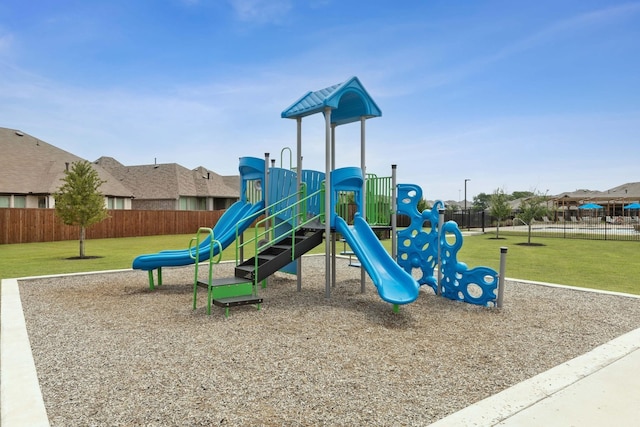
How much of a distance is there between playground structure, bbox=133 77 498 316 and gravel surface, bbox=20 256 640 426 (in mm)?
476

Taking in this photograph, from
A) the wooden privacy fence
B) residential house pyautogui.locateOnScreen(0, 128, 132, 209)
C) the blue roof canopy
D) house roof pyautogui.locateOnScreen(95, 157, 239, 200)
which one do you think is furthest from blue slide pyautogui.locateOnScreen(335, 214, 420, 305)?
house roof pyautogui.locateOnScreen(95, 157, 239, 200)

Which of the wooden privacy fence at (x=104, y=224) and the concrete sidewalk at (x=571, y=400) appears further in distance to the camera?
the wooden privacy fence at (x=104, y=224)

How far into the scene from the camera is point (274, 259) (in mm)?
7766

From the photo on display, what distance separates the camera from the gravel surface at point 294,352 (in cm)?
365

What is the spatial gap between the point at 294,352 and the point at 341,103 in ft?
19.7

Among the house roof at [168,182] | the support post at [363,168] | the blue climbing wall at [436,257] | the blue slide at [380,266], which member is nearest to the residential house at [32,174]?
the house roof at [168,182]

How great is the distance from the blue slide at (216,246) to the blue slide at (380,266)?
2145 mm

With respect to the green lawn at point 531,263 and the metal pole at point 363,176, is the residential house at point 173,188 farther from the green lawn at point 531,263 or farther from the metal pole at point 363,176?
the metal pole at point 363,176

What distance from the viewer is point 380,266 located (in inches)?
302

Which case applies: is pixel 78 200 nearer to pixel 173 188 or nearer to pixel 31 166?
pixel 31 166

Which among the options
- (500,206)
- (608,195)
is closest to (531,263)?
(500,206)

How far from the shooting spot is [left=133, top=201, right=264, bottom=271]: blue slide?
887 cm

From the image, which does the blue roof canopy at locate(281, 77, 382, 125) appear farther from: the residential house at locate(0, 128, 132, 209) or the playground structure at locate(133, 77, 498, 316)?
the residential house at locate(0, 128, 132, 209)

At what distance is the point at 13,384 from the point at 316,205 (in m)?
5.91
